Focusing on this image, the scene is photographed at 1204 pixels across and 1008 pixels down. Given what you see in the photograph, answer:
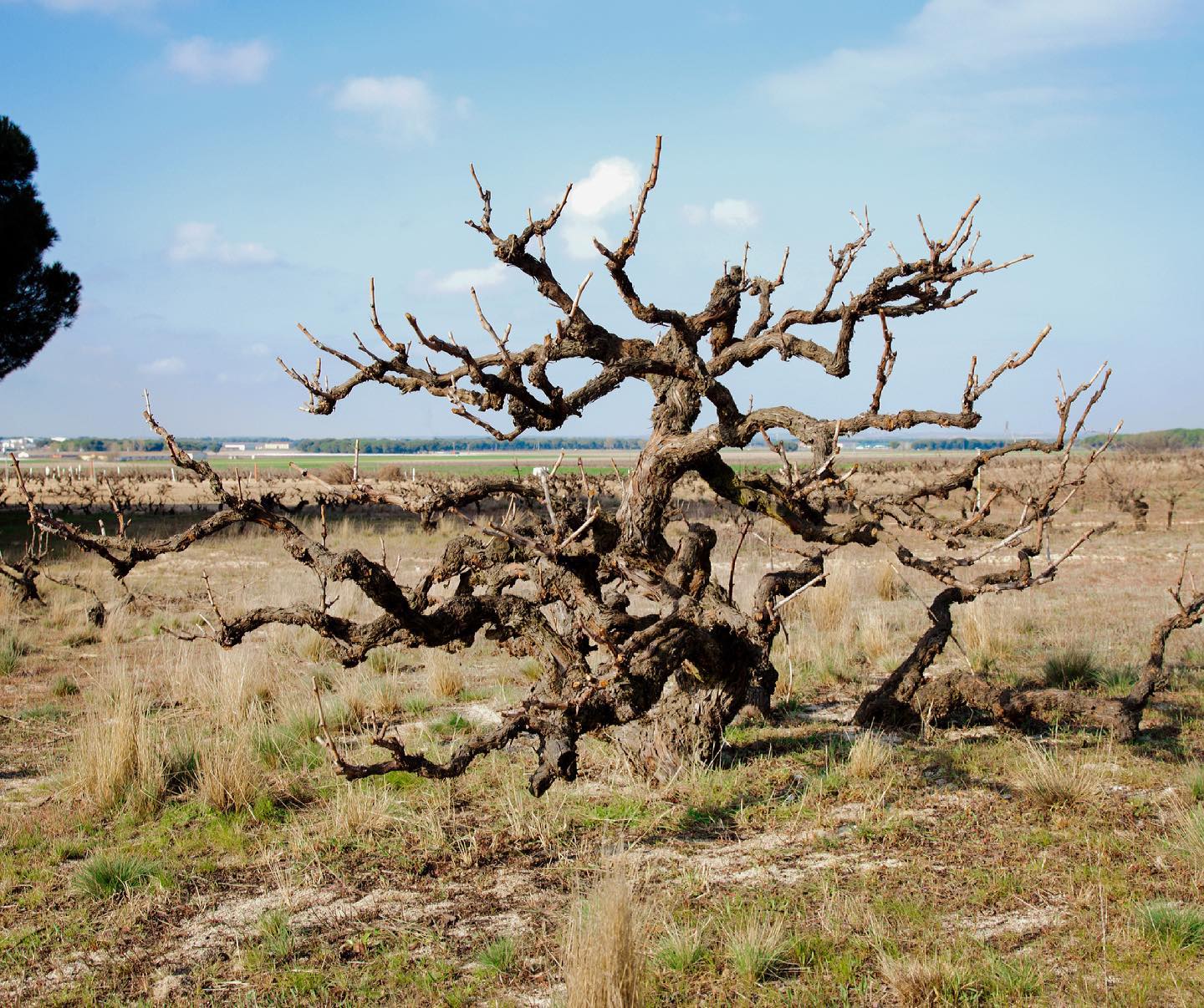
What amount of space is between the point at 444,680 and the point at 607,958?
225 inches

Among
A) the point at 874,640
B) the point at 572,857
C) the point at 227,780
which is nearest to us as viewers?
A: the point at 572,857

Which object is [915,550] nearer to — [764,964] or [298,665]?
[298,665]

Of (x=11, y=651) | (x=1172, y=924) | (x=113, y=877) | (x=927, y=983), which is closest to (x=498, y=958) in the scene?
(x=927, y=983)

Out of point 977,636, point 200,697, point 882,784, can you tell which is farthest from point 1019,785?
point 200,697

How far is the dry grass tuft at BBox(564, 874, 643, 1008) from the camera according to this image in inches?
128

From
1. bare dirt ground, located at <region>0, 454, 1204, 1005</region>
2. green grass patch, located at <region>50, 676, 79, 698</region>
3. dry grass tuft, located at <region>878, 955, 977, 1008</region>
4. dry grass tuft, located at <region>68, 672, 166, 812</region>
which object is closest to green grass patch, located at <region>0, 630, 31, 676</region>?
green grass patch, located at <region>50, 676, 79, 698</region>

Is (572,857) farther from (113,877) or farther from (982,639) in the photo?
(982,639)

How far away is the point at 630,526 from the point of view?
5906 mm

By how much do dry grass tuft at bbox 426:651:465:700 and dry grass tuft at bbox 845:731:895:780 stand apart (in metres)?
3.89

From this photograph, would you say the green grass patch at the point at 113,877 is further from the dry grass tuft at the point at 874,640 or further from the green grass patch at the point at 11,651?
the dry grass tuft at the point at 874,640

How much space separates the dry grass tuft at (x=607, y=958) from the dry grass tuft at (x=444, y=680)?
5.36 metres

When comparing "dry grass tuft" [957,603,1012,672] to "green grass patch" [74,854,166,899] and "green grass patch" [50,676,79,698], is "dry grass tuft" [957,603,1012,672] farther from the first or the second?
"green grass patch" [50,676,79,698]

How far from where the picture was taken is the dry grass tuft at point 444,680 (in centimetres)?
879

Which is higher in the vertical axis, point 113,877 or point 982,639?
point 982,639
